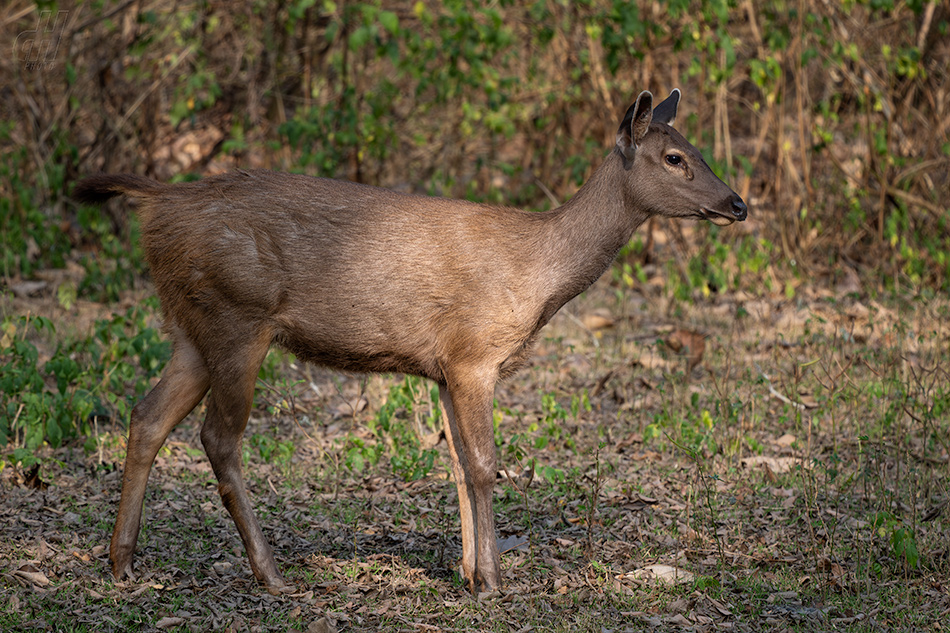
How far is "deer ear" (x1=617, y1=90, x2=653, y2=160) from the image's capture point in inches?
209

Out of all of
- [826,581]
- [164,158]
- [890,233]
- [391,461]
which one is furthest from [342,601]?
[164,158]

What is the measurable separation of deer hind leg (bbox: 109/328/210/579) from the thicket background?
14.1ft

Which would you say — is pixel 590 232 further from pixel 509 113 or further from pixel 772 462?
pixel 509 113

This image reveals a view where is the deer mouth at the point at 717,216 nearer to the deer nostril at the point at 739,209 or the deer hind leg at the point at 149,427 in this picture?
the deer nostril at the point at 739,209

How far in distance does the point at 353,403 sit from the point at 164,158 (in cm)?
611

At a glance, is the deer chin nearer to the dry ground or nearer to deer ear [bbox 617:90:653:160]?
deer ear [bbox 617:90:653:160]

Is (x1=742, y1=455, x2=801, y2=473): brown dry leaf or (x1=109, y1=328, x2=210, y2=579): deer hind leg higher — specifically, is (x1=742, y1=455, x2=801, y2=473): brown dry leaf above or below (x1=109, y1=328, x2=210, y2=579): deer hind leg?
below

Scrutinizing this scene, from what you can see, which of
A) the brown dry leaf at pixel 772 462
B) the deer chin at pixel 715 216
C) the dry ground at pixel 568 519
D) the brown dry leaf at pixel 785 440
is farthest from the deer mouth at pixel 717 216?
A: the brown dry leaf at pixel 785 440

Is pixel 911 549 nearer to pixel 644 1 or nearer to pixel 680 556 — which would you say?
pixel 680 556

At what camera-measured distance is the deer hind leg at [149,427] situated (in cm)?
527

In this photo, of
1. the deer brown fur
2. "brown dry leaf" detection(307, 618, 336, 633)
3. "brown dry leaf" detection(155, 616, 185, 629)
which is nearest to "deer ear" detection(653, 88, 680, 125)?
the deer brown fur

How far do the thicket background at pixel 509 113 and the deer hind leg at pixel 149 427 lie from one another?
4.30m

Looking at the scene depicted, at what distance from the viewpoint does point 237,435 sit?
5.33m

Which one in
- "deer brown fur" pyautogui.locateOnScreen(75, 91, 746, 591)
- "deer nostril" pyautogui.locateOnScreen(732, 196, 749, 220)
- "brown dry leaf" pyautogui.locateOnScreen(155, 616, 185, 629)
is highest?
"deer nostril" pyautogui.locateOnScreen(732, 196, 749, 220)
